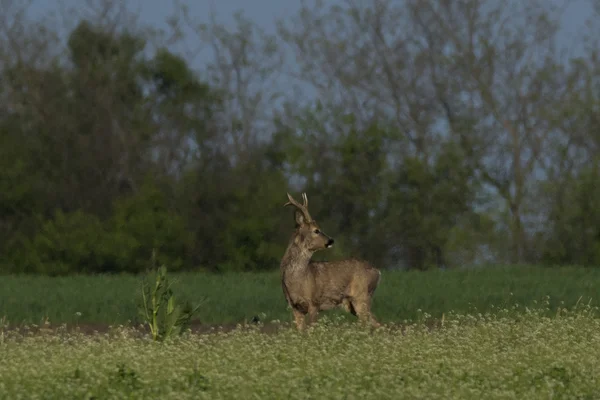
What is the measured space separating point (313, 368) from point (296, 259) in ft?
16.2

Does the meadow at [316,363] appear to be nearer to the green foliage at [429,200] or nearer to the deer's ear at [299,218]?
the deer's ear at [299,218]

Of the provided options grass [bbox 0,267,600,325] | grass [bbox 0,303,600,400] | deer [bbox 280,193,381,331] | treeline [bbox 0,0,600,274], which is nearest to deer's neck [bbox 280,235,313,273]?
deer [bbox 280,193,381,331]

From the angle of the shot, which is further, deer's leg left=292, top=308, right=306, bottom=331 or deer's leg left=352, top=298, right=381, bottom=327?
deer's leg left=352, top=298, right=381, bottom=327

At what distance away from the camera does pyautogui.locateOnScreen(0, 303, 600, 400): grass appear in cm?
1020

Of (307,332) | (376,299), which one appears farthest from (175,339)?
(376,299)

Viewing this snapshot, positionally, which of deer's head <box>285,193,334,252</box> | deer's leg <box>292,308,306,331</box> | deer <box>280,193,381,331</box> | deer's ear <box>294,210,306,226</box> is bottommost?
deer's leg <box>292,308,306,331</box>

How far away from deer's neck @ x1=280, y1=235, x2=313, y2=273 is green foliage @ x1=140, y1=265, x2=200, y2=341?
4.71 ft

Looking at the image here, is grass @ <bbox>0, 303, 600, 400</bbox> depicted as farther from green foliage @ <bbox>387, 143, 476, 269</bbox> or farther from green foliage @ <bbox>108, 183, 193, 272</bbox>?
green foliage @ <bbox>387, 143, 476, 269</bbox>

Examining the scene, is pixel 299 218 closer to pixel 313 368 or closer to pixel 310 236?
pixel 310 236

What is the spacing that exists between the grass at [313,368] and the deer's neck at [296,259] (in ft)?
4.47

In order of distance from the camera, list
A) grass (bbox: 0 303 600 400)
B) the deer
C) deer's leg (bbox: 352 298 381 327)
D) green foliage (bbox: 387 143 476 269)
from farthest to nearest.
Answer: green foliage (bbox: 387 143 476 269)
deer's leg (bbox: 352 298 381 327)
the deer
grass (bbox: 0 303 600 400)

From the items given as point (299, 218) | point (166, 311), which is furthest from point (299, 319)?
point (166, 311)

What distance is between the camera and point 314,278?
1661 centimetres

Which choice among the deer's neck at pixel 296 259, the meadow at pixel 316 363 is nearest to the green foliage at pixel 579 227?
the meadow at pixel 316 363
